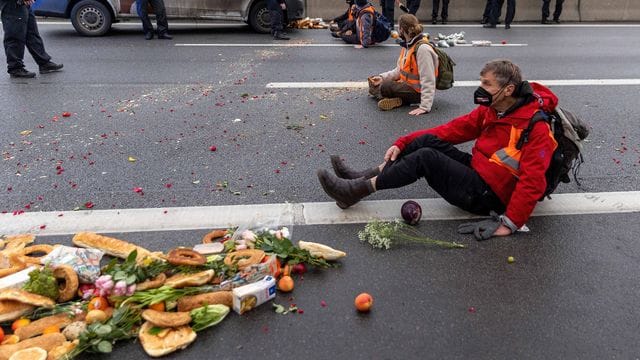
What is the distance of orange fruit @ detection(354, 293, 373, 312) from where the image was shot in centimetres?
303

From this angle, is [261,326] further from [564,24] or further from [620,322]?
[564,24]

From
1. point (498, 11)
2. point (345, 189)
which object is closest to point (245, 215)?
point (345, 189)

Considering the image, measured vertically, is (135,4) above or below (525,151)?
above

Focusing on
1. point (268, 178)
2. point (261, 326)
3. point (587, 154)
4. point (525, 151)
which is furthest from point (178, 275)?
point (587, 154)

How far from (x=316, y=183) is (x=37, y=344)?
2631 mm

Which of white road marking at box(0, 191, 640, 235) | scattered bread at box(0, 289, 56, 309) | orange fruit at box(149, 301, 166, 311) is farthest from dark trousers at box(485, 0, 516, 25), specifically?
scattered bread at box(0, 289, 56, 309)

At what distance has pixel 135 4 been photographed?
472 inches

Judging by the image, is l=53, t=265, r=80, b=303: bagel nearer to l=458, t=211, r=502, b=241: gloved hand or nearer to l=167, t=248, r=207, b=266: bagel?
l=167, t=248, r=207, b=266: bagel

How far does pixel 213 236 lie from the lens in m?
3.79

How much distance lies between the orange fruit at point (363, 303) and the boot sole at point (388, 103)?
4.28 meters

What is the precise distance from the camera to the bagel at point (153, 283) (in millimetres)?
3092

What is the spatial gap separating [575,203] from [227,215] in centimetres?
280

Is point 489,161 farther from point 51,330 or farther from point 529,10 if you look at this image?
point 529,10

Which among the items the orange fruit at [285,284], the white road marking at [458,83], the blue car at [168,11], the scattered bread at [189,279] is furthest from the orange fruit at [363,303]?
the blue car at [168,11]
